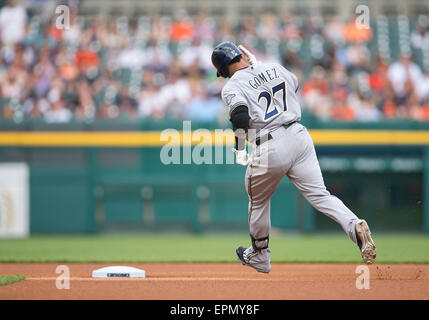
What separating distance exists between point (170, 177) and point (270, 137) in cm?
633

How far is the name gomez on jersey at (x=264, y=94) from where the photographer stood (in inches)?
224

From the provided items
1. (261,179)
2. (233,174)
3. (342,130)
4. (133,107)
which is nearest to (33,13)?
(133,107)

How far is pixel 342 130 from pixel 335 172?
2.42ft

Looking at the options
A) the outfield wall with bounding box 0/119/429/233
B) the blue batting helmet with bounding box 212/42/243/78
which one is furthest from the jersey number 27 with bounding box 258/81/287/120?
the outfield wall with bounding box 0/119/429/233

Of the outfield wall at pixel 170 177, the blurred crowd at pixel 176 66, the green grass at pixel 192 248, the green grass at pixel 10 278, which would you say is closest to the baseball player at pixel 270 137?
the green grass at pixel 10 278

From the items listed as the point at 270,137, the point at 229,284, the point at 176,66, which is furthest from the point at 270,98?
the point at 176,66

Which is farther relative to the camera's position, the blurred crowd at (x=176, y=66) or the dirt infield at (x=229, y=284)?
the blurred crowd at (x=176, y=66)

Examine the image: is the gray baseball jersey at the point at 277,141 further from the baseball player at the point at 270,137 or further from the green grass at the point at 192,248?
the green grass at the point at 192,248

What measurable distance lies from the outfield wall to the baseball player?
5838mm

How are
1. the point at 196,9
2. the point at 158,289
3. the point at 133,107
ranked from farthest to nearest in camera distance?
the point at 196,9 → the point at 133,107 → the point at 158,289

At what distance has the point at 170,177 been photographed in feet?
39.0

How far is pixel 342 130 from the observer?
11.9 metres

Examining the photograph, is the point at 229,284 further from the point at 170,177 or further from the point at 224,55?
the point at 170,177

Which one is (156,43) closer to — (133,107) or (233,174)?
(133,107)
